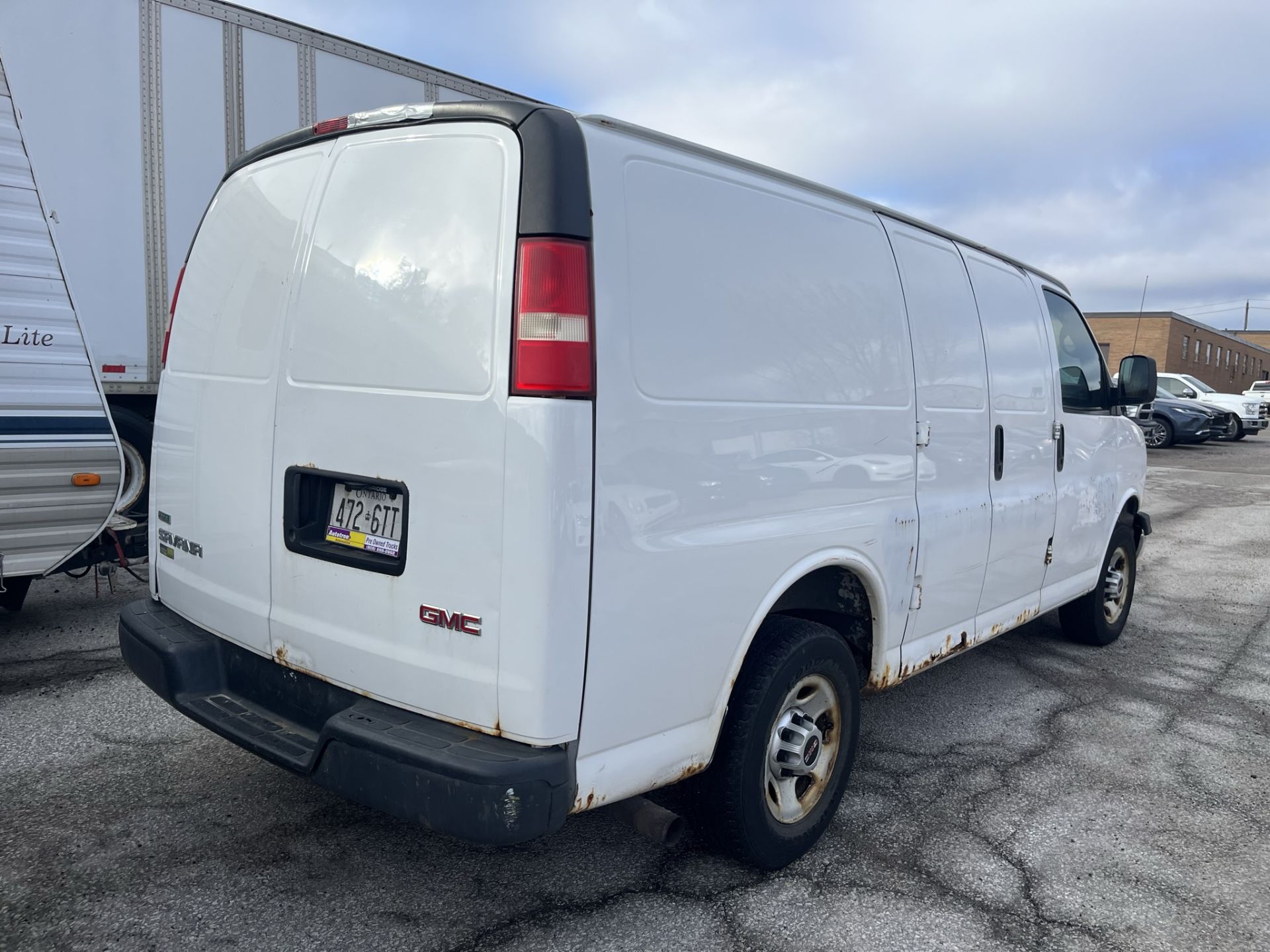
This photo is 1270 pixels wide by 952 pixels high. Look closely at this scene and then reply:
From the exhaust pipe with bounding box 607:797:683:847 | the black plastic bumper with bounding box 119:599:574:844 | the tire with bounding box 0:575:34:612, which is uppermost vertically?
the black plastic bumper with bounding box 119:599:574:844

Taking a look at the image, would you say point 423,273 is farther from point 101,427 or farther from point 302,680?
point 101,427

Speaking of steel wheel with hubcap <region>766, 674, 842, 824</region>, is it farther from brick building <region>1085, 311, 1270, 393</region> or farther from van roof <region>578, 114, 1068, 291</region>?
brick building <region>1085, 311, 1270, 393</region>

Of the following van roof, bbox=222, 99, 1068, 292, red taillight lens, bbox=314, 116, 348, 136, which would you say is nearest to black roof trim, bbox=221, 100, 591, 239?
van roof, bbox=222, 99, 1068, 292

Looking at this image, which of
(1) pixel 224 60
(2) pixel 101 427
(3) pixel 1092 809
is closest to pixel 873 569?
(3) pixel 1092 809

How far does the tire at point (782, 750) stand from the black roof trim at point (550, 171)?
141 centimetres

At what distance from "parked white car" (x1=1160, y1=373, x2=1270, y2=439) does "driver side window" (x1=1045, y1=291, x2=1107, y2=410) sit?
69.6 ft

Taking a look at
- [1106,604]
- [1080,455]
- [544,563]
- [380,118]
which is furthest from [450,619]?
[1106,604]

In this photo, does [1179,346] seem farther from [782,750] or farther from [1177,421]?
[782,750]

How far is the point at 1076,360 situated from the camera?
200 inches

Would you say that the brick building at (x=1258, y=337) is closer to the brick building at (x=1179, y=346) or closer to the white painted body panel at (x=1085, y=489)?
the brick building at (x=1179, y=346)

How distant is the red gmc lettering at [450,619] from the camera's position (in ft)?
7.75

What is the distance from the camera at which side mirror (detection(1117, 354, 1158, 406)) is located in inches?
204

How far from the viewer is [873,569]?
3357 mm

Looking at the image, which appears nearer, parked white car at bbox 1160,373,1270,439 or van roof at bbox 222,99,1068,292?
van roof at bbox 222,99,1068,292
